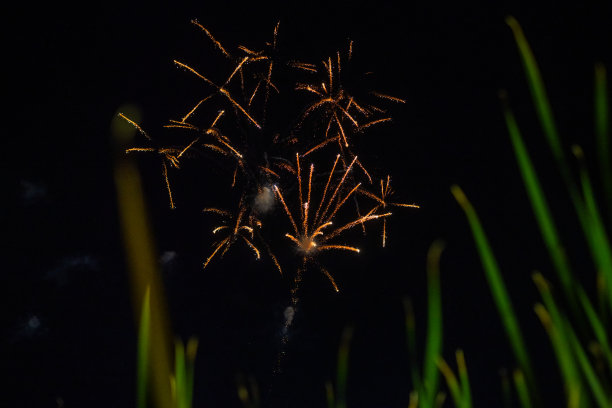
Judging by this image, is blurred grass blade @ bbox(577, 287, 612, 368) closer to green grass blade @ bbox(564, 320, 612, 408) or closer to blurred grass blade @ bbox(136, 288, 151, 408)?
green grass blade @ bbox(564, 320, 612, 408)

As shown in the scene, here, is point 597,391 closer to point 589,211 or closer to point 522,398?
point 522,398

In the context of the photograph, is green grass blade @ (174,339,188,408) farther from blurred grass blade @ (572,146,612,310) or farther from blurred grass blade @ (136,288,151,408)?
blurred grass blade @ (572,146,612,310)

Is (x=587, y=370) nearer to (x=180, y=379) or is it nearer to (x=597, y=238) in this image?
(x=597, y=238)

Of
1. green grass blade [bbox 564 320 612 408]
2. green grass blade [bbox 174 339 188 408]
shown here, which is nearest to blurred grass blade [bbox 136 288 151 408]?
green grass blade [bbox 174 339 188 408]

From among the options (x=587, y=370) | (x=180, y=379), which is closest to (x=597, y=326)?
(x=587, y=370)

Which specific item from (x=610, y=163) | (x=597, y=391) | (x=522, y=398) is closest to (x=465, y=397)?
(x=522, y=398)

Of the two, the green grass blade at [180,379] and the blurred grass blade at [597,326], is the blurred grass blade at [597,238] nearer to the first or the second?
the blurred grass blade at [597,326]

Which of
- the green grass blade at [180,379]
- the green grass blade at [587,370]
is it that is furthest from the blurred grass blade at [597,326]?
the green grass blade at [180,379]

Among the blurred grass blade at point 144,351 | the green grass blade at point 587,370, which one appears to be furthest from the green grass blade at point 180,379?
the green grass blade at point 587,370

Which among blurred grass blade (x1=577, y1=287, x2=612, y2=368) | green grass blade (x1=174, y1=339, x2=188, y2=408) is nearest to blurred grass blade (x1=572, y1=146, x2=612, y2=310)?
blurred grass blade (x1=577, y1=287, x2=612, y2=368)

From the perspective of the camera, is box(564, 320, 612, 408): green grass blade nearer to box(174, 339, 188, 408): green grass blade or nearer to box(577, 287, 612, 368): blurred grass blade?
box(577, 287, 612, 368): blurred grass blade

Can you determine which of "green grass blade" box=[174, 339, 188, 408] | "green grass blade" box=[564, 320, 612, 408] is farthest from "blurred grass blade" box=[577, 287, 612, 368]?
"green grass blade" box=[174, 339, 188, 408]
